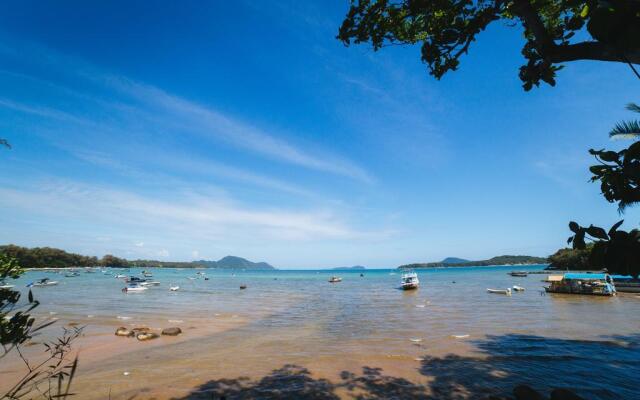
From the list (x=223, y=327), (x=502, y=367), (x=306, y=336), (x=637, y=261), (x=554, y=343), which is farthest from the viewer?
(x=223, y=327)

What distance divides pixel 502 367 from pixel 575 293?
3627cm

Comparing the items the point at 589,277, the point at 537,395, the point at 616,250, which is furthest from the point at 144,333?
the point at 589,277

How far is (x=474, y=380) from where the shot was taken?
442 inches

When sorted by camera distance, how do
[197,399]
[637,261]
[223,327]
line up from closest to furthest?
[637,261]
[197,399]
[223,327]

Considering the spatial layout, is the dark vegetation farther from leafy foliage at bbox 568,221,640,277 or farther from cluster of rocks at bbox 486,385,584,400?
cluster of rocks at bbox 486,385,584,400

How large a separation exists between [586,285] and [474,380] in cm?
3879

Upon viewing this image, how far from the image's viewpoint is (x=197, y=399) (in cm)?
981

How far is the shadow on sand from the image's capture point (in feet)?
33.3

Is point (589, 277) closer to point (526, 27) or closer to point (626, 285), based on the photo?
point (626, 285)


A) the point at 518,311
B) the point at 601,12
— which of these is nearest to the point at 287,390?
the point at 601,12

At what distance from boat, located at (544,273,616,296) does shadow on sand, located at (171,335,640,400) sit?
2881cm

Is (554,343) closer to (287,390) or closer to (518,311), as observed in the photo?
(518,311)

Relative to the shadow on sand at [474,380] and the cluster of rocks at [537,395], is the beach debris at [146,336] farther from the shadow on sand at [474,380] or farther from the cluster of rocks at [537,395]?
the cluster of rocks at [537,395]

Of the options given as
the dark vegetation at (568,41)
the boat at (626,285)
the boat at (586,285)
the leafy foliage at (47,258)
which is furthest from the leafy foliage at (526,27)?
the leafy foliage at (47,258)
